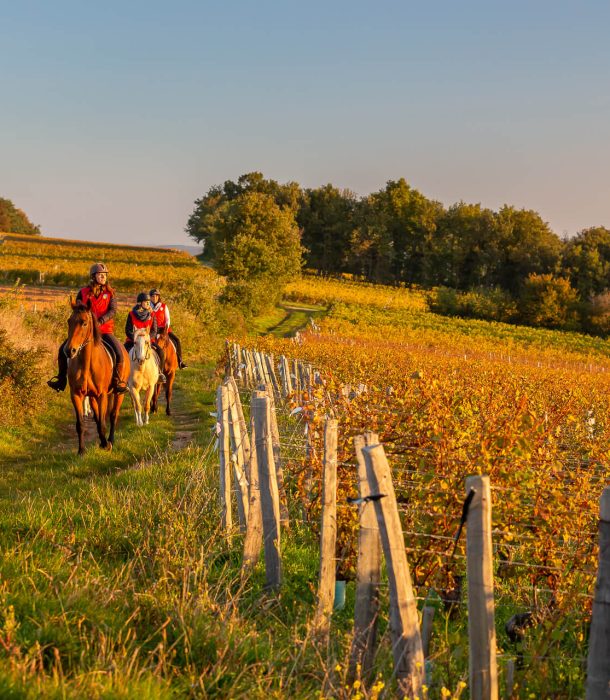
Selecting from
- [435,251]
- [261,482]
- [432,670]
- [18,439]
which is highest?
[435,251]

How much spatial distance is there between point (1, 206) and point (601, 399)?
460 ft

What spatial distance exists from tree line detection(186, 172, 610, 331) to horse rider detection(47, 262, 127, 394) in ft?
103

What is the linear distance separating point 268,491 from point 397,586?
79.2 inches

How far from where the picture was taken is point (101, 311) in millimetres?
12664

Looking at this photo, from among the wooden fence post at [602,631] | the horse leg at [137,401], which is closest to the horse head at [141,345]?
the horse leg at [137,401]

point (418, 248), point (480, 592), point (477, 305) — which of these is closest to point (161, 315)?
point (480, 592)

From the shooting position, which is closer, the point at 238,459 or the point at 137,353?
the point at 238,459

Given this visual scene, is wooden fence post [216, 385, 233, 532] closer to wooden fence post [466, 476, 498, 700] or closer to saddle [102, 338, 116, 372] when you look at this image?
wooden fence post [466, 476, 498, 700]

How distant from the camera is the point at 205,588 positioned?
16.0ft

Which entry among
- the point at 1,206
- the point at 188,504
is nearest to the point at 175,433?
the point at 188,504

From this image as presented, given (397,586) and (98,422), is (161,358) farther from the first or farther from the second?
(397,586)

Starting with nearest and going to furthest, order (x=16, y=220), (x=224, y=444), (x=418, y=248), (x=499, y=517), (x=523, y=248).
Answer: (x=499, y=517) < (x=224, y=444) < (x=523, y=248) < (x=418, y=248) < (x=16, y=220)

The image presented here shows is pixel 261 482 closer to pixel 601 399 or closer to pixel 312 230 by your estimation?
pixel 601 399

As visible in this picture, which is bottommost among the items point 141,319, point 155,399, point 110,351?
point 155,399
